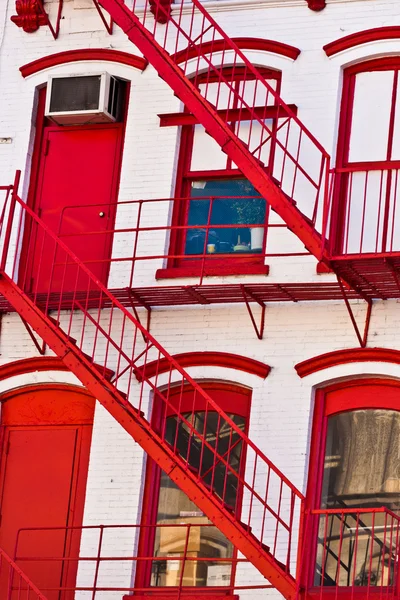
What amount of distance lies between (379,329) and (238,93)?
3.44 m

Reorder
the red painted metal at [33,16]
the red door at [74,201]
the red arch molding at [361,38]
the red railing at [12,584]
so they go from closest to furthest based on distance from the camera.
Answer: the red railing at [12,584], the red arch molding at [361,38], the red door at [74,201], the red painted metal at [33,16]

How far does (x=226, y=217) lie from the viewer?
71.6 feet

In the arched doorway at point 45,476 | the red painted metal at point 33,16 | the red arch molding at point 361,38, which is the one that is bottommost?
the arched doorway at point 45,476

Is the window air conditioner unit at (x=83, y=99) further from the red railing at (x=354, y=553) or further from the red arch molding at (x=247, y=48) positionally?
the red railing at (x=354, y=553)

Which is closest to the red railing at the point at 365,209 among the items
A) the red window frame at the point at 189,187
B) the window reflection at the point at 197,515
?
the red window frame at the point at 189,187

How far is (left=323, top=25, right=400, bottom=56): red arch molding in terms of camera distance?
2134cm

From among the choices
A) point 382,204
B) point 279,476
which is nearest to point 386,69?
point 382,204

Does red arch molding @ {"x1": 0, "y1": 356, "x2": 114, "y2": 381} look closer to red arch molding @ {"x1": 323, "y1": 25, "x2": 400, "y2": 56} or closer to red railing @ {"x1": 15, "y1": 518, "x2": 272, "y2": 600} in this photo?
red railing @ {"x1": 15, "y1": 518, "x2": 272, "y2": 600}

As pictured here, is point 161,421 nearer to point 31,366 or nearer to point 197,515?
point 197,515

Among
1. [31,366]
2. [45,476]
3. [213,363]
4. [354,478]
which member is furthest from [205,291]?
[45,476]

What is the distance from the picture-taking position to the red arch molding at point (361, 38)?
2134cm

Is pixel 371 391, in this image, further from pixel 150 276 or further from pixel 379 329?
pixel 150 276

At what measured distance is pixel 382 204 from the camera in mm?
21000

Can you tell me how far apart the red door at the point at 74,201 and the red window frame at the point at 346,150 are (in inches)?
112
